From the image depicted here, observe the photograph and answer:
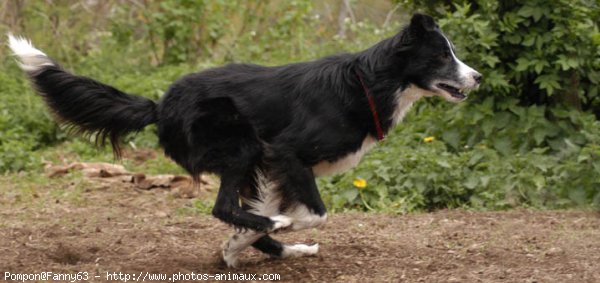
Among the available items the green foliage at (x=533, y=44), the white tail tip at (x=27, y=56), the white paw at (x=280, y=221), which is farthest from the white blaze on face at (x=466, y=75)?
the white tail tip at (x=27, y=56)

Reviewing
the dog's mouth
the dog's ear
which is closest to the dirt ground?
the dog's mouth

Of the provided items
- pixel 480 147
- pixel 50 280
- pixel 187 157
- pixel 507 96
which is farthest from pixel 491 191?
pixel 50 280

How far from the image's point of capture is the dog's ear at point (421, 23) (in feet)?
16.4

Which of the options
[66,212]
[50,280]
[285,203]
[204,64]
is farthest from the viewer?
[204,64]

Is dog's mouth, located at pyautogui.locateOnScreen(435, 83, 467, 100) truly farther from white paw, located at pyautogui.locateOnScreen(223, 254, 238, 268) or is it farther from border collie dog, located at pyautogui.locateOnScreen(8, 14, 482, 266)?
white paw, located at pyautogui.locateOnScreen(223, 254, 238, 268)

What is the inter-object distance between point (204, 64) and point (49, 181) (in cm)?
335

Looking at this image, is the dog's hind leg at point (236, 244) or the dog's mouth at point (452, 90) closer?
the dog's hind leg at point (236, 244)

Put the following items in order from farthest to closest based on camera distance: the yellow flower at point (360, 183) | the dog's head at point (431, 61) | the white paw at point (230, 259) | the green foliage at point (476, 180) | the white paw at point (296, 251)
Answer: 1. the yellow flower at point (360, 183)
2. the green foliage at point (476, 180)
3. the white paw at point (296, 251)
4. the white paw at point (230, 259)
5. the dog's head at point (431, 61)

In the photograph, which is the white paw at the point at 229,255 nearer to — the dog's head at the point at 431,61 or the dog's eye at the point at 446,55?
the dog's head at the point at 431,61

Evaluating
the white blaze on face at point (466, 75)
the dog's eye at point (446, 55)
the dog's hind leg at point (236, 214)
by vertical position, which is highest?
the dog's eye at point (446, 55)

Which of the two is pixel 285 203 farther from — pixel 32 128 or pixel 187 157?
pixel 32 128

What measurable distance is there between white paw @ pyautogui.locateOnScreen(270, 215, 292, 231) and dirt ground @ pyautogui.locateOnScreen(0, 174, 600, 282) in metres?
0.33

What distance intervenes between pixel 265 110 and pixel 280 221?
2.17ft

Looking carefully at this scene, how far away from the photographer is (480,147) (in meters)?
7.42
